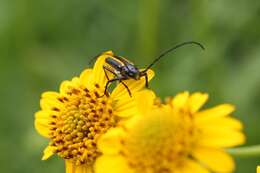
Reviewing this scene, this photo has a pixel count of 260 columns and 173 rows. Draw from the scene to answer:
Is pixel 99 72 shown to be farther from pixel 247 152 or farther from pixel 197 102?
pixel 247 152

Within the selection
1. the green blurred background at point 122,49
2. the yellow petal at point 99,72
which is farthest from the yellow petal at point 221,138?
the green blurred background at point 122,49

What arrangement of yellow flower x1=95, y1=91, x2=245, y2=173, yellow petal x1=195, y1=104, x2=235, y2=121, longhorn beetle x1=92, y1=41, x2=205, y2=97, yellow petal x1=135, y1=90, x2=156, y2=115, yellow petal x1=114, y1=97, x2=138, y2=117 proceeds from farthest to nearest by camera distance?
longhorn beetle x1=92, y1=41, x2=205, y2=97 → yellow petal x1=114, y1=97, x2=138, y2=117 → yellow petal x1=135, y1=90, x2=156, y2=115 → yellow flower x1=95, y1=91, x2=245, y2=173 → yellow petal x1=195, y1=104, x2=235, y2=121

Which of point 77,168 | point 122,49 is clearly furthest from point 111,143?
point 122,49

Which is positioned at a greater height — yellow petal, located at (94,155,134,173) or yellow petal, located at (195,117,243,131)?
yellow petal, located at (195,117,243,131)

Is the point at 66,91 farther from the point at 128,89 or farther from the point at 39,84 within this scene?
the point at 39,84

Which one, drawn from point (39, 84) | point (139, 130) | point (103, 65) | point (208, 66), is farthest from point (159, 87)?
point (139, 130)

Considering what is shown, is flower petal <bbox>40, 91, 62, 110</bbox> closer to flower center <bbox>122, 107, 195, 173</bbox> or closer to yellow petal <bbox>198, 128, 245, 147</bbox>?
flower center <bbox>122, 107, 195, 173</bbox>

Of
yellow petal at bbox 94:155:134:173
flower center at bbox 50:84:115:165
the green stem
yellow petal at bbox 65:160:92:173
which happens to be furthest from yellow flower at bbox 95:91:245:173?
yellow petal at bbox 65:160:92:173
